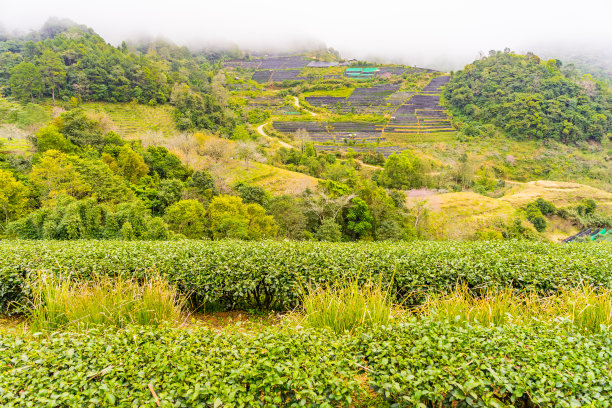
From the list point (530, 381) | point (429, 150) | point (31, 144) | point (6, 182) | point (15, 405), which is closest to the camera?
point (15, 405)

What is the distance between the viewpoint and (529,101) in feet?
188

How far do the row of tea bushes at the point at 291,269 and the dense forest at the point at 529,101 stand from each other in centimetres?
6050

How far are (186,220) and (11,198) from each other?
350 inches

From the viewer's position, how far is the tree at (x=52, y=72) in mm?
42656

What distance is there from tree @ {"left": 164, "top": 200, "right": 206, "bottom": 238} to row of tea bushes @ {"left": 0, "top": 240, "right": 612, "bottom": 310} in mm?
11975

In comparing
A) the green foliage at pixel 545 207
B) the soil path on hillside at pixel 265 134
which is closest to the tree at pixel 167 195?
the soil path on hillside at pixel 265 134

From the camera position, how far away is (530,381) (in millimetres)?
1976

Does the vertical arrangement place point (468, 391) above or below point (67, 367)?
above

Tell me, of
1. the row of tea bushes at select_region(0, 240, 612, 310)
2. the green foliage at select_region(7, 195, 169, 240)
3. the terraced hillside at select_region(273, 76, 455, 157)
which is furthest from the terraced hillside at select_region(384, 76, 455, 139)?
the row of tea bushes at select_region(0, 240, 612, 310)

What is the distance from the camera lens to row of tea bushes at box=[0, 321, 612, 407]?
6.26ft

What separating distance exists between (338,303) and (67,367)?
2.53 meters

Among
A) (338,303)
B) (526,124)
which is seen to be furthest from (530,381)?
(526,124)

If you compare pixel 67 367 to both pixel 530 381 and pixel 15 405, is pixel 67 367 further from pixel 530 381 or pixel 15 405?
pixel 530 381

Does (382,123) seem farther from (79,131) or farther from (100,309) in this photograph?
(100,309)
